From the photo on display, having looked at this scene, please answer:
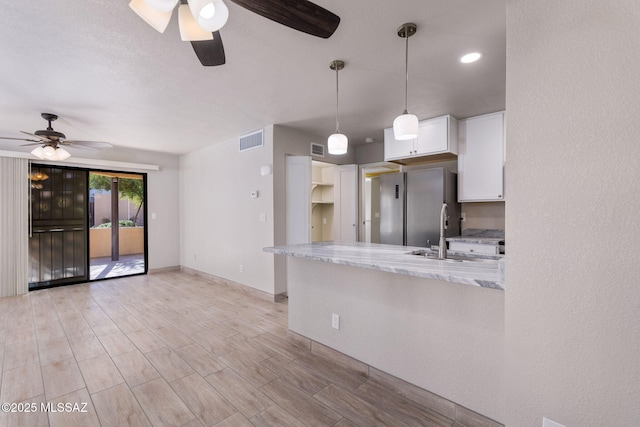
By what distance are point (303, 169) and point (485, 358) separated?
3.11 metres

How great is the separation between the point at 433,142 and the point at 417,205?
33.4 inches

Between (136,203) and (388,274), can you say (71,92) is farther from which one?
(136,203)

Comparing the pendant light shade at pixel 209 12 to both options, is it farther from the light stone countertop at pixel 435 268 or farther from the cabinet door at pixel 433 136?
the cabinet door at pixel 433 136

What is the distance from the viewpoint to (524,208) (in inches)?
46.3

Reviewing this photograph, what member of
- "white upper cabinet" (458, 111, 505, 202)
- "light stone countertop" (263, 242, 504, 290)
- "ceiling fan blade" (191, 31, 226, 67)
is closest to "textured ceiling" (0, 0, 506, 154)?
"white upper cabinet" (458, 111, 505, 202)

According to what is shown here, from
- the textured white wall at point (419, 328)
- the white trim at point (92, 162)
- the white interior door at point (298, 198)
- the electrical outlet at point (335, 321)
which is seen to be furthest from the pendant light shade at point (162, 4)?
the white trim at point (92, 162)

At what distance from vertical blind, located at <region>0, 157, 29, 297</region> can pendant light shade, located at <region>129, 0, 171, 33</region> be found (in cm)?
502

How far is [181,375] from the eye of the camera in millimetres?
2146

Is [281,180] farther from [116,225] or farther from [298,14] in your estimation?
[116,225]

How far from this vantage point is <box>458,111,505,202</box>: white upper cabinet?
3.35 meters

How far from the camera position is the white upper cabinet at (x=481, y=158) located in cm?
335

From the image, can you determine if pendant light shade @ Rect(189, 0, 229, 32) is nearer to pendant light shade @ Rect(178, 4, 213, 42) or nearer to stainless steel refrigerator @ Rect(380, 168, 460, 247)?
pendant light shade @ Rect(178, 4, 213, 42)

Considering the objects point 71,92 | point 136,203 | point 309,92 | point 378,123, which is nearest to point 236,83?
point 309,92

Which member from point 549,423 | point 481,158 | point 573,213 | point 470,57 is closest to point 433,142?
point 481,158
